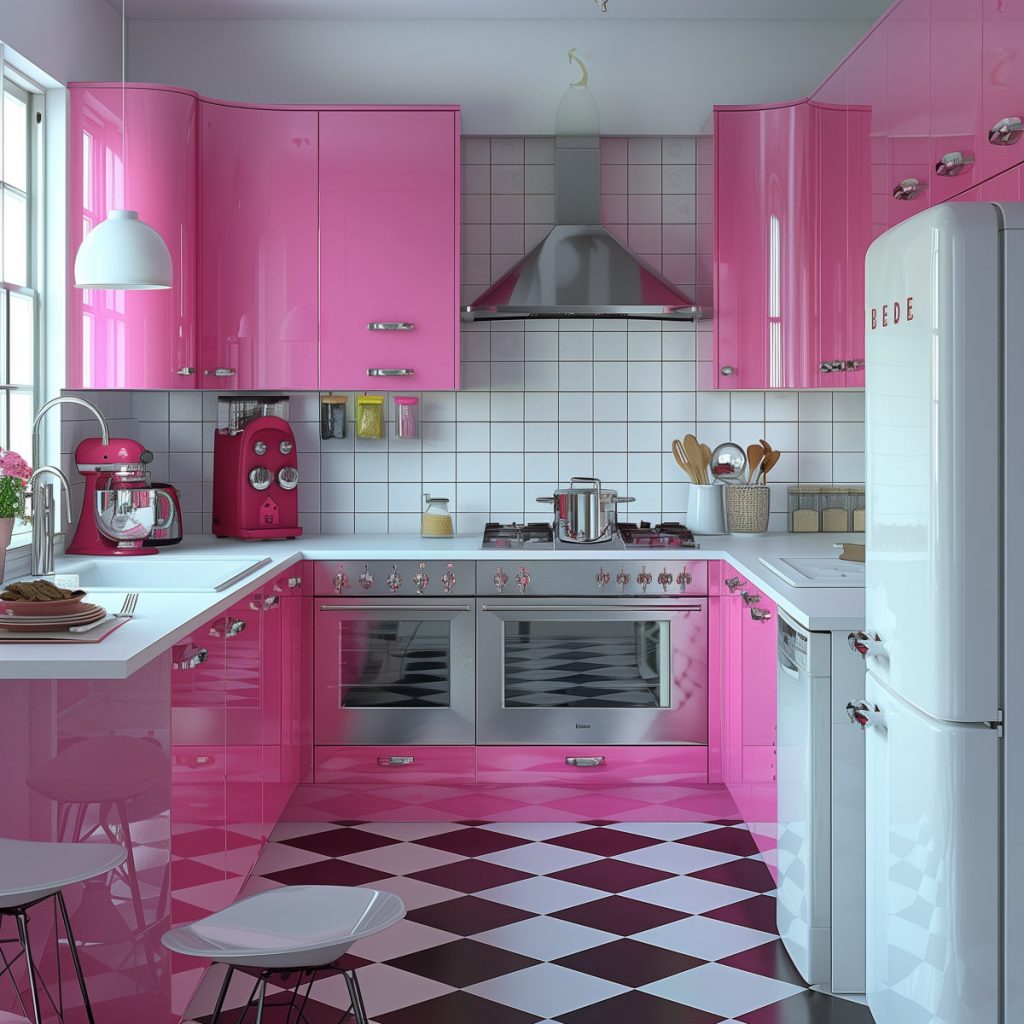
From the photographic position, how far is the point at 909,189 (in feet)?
9.55

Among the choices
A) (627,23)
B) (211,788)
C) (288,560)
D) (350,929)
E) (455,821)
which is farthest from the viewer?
(627,23)

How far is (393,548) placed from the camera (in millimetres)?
3934

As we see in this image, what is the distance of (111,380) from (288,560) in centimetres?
84

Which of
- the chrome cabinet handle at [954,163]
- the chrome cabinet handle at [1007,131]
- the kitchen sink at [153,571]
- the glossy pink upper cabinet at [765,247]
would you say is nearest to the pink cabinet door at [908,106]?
the chrome cabinet handle at [954,163]

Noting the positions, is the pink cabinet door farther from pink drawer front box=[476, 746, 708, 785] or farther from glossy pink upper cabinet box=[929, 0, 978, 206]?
pink drawer front box=[476, 746, 708, 785]

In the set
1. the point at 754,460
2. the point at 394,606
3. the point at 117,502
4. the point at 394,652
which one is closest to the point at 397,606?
the point at 394,606

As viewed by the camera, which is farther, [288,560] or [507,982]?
[288,560]

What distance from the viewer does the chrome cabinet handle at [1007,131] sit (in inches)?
89.3

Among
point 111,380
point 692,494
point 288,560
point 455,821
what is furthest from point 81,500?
point 692,494

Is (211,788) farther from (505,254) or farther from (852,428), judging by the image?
(852,428)

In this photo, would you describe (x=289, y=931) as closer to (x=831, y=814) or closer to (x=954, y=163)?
(x=831, y=814)

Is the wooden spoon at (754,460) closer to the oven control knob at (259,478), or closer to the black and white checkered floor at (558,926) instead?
the black and white checkered floor at (558,926)

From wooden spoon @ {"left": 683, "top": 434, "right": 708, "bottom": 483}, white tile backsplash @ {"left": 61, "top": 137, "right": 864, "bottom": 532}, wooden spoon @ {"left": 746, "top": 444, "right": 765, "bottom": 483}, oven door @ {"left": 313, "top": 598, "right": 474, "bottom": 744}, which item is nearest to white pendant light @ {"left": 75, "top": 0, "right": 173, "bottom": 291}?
oven door @ {"left": 313, "top": 598, "right": 474, "bottom": 744}

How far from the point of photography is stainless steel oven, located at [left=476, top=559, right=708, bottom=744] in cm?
388
